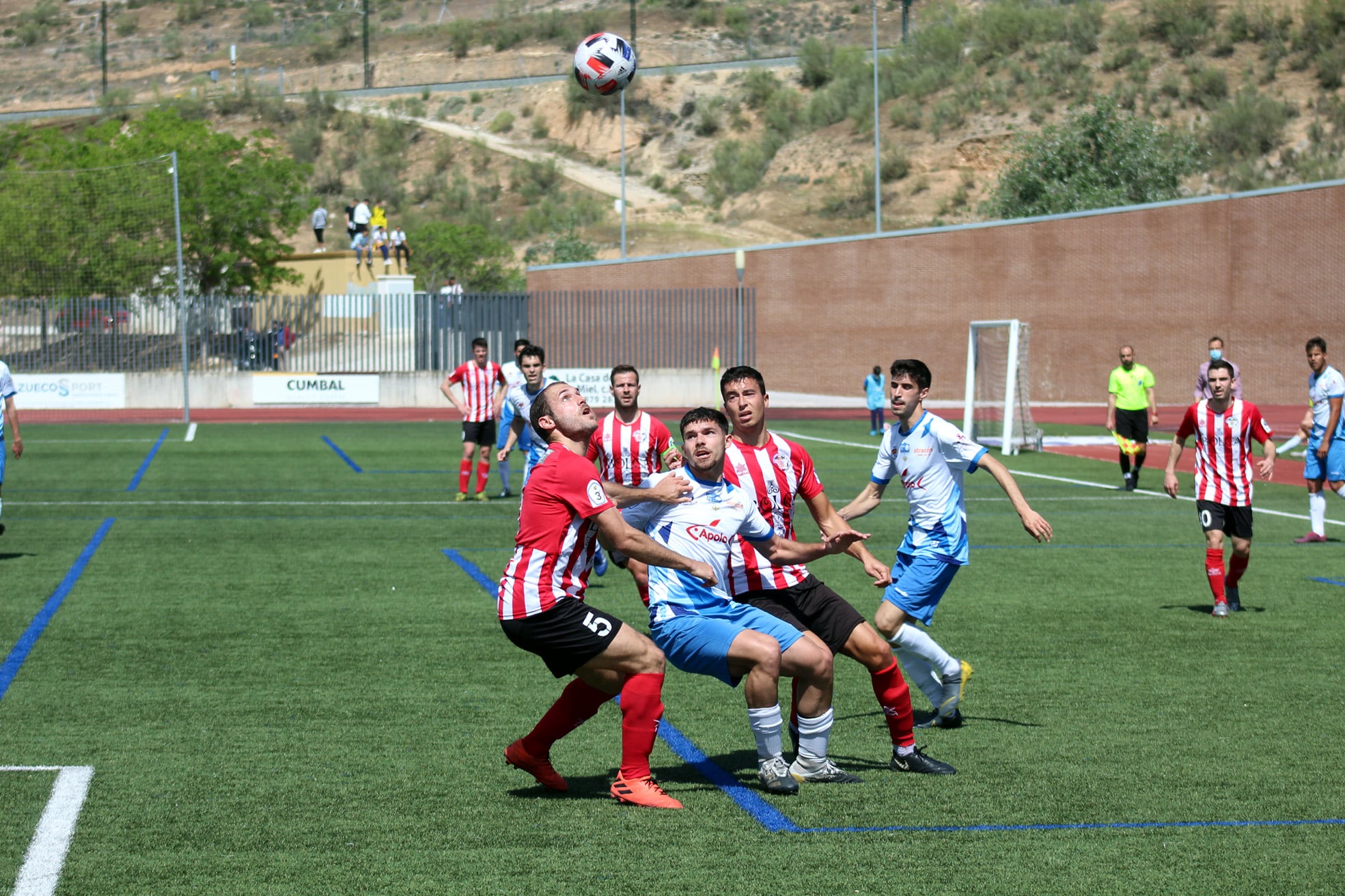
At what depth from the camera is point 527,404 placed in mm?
15289

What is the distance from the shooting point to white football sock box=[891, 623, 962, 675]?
23.3ft

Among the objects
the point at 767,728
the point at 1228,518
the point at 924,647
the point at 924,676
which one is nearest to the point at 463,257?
the point at 1228,518

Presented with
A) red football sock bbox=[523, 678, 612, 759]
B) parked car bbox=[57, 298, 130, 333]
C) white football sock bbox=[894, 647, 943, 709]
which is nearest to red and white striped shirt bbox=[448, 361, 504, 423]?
white football sock bbox=[894, 647, 943, 709]

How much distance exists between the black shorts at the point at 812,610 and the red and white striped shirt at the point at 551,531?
1.11 metres

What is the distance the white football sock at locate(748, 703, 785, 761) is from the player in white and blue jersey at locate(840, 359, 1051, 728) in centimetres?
143

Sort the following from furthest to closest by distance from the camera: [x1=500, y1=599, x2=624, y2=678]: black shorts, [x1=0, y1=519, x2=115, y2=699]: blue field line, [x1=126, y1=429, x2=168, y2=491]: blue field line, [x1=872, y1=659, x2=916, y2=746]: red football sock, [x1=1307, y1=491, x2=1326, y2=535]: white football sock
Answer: [x1=126, y1=429, x2=168, y2=491]: blue field line → [x1=1307, y1=491, x2=1326, y2=535]: white football sock → [x1=0, y1=519, x2=115, y2=699]: blue field line → [x1=872, y1=659, x2=916, y2=746]: red football sock → [x1=500, y1=599, x2=624, y2=678]: black shorts

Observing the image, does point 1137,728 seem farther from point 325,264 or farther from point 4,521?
point 325,264

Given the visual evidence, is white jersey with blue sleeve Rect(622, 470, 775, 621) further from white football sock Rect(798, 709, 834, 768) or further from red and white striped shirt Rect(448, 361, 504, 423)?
red and white striped shirt Rect(448, 361, 504, 423)

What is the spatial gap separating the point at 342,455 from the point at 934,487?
18845 mm

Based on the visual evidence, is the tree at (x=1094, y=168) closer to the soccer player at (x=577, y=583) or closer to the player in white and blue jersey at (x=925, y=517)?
the player in white and blue jersey at (x=925, y=517)

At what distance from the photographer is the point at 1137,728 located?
7246mm

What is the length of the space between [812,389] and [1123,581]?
109 feet

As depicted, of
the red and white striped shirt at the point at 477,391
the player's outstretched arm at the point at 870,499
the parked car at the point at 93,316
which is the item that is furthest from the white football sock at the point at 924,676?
the parked car at the point at 93,316

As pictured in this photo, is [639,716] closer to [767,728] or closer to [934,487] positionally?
[767,728]
